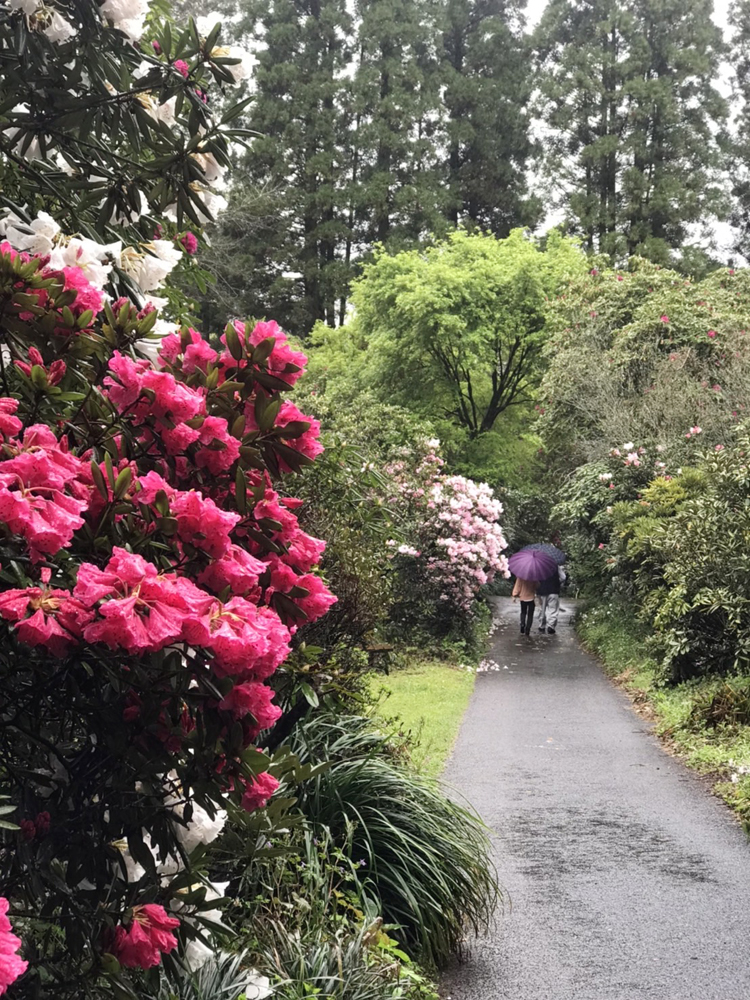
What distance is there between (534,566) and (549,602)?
1.90m

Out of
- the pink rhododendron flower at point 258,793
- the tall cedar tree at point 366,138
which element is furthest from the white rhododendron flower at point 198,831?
the tall cedar tree at point 366,138

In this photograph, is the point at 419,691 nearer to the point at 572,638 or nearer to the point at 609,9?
the point at 572,638

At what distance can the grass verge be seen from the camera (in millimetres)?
8727

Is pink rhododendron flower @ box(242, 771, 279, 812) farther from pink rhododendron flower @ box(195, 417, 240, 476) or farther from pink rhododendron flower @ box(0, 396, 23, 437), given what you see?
pink rhododendron flower @ box(0, 396, 23, 437)

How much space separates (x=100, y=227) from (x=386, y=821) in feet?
10.2

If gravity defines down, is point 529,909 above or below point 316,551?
below

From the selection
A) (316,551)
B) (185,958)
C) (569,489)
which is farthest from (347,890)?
(569,489)

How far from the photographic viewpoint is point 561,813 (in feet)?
27.3

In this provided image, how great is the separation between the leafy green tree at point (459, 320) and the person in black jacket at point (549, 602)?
615 centimetres

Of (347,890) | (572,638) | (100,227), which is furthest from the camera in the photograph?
(572,638)

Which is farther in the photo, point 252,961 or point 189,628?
point 252,961

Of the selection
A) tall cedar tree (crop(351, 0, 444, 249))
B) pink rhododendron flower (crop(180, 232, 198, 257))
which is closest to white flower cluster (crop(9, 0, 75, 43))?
pink rhododendron flower (crop(180, 232, 198, 257))

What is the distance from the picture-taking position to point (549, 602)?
73.3 feet

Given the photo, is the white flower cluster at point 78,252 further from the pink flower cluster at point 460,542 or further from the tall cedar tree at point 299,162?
the tall cedar tree at point 299,162
